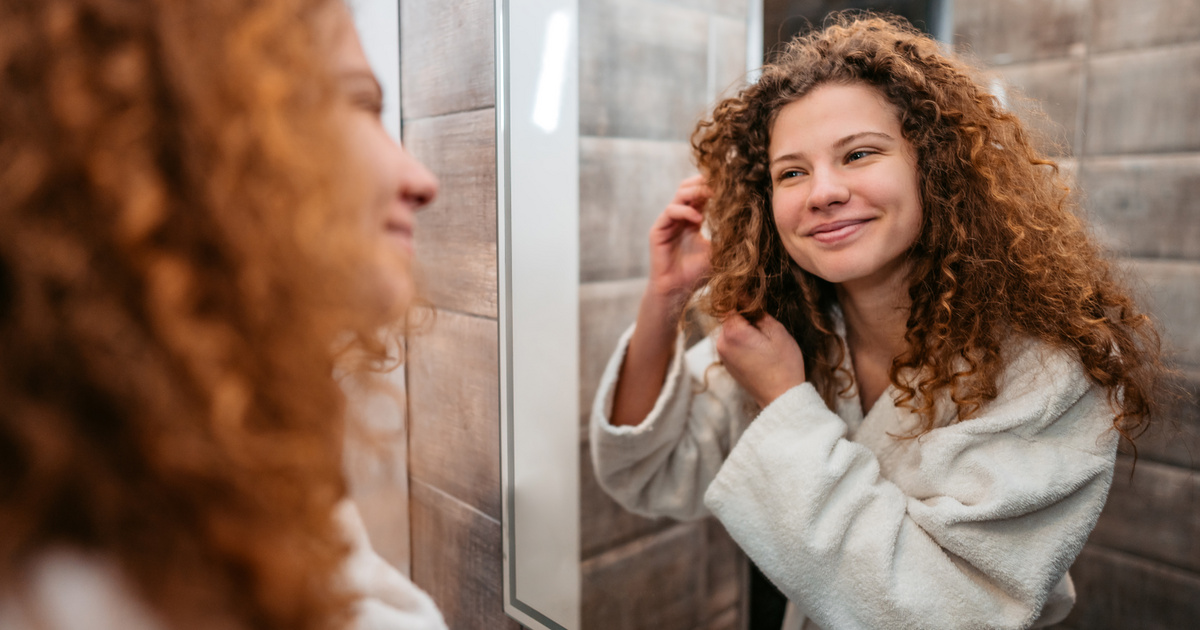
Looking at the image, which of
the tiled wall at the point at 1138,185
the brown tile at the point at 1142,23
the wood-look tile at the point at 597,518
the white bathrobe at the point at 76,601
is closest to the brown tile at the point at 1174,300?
the tiled wall at the point at 1138,185

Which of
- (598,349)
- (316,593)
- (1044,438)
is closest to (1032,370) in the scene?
(1044,438)

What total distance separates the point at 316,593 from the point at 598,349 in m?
→ 0.64

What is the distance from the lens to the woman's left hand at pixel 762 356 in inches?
29.3

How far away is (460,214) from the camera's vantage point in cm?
82

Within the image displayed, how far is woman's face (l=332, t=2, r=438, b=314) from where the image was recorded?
0.40 metres

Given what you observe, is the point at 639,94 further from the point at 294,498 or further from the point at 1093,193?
the point at 294,498

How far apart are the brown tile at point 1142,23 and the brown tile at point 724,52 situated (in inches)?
17.3

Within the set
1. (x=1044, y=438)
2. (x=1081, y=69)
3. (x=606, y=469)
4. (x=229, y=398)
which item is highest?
(x=1081, y=69)

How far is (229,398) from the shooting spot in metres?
0.29

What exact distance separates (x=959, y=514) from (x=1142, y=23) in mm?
576

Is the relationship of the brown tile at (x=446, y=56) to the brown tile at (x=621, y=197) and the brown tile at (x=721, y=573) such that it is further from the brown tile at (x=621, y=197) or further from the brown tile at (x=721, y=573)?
the brown tile at (x=721, y=573)

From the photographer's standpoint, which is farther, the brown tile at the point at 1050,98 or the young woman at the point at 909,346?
the brown tile at the point at 1050,98

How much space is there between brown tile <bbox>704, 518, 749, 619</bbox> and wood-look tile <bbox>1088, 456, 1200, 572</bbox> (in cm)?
52

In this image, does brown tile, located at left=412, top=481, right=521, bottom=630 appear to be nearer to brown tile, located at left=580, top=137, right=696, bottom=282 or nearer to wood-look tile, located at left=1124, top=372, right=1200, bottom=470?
brown tile, located at left=580, top=137, right=696, bottom=282
